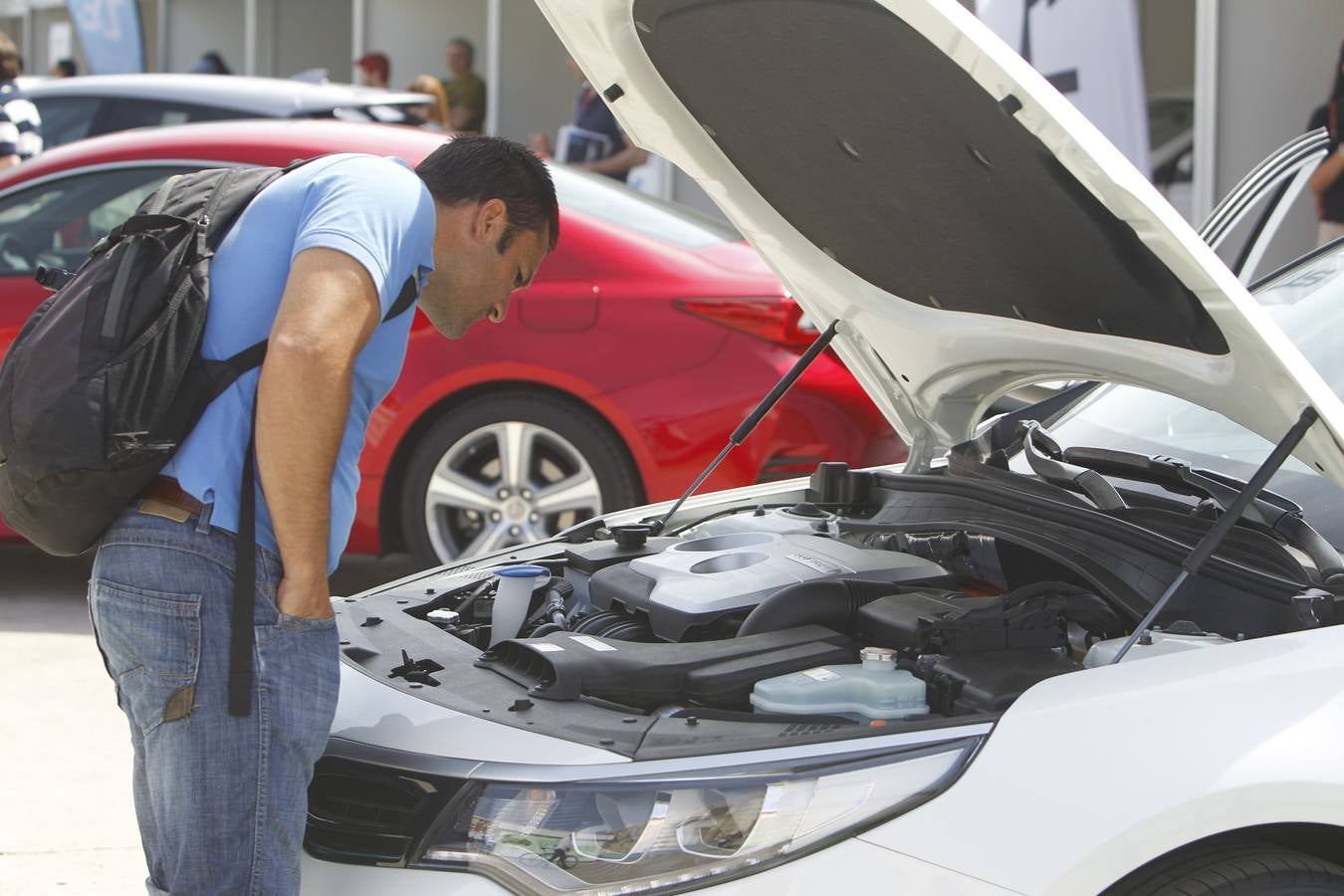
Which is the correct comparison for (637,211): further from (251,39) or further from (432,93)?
(251,39)

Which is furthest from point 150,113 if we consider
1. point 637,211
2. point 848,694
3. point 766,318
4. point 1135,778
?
point 1135,778

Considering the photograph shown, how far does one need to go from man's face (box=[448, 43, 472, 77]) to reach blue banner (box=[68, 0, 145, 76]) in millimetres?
3946

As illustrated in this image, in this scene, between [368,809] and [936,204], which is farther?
[936,204]

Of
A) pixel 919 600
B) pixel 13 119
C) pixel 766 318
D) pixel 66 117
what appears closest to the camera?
pixel 919 600

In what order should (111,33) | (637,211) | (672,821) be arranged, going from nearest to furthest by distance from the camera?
(672,821) < (637,211) < (111,33)

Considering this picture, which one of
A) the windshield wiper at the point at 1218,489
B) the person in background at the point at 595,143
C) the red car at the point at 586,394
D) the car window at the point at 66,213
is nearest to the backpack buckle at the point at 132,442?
the windshield wiper at the point at 1218,489

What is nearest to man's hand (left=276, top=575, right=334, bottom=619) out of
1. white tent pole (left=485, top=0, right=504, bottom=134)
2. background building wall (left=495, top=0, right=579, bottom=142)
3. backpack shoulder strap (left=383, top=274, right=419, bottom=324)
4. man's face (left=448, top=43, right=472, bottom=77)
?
backpack shoulder strap (left=383, top=274, right=419, bottom=324)

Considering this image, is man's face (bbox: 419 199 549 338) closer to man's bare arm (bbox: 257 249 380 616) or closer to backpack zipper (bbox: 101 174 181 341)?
man's bare arm (bbox: 257 249 380 616)

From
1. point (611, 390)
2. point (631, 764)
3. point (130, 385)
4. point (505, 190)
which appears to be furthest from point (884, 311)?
point (611, 390)

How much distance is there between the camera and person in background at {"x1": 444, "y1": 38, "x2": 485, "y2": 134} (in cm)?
1117

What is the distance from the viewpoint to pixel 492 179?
2242mm

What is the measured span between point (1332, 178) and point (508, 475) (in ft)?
13.9

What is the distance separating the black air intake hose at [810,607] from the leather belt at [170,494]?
842mm

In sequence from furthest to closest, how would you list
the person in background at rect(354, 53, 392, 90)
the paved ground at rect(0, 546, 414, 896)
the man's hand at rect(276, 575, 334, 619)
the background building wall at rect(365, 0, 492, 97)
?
the background building wall at rect(365, 0, 492, 97) → the person in background at rect(354, 53, 392, 90) → the paved ground at rect(0, 546, 414, 896) → the man's hand at rect(276, 575, 334, 619)
